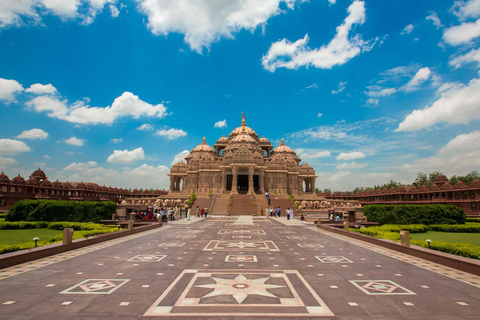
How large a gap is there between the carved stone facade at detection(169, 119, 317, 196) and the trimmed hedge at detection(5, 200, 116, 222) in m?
29.0

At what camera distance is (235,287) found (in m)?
7.64

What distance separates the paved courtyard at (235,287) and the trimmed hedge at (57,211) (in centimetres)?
1620

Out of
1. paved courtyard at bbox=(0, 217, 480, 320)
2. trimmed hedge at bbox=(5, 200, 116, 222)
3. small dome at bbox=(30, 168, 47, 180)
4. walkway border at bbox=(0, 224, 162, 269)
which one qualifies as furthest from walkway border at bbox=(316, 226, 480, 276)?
small dome at bbox=(30, 168, 47, 180)

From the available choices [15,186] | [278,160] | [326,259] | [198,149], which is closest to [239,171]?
[278,160]

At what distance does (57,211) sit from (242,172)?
35456 mm

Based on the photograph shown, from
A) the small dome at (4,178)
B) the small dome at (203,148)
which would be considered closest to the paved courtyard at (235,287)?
the small dome at (4,178)

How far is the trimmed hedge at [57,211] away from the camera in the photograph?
2525 cm

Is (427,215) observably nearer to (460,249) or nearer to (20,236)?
(460,249)

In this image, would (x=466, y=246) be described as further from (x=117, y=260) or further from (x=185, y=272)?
(x=117, y=260)

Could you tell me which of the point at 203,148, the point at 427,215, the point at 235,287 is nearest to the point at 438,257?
the point at 235,287

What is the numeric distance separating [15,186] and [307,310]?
54205mm

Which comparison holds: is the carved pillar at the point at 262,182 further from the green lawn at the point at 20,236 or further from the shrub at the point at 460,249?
the shrub at the point at 460,249

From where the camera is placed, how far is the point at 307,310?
616cm

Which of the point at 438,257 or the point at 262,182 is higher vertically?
the point at 262,182
